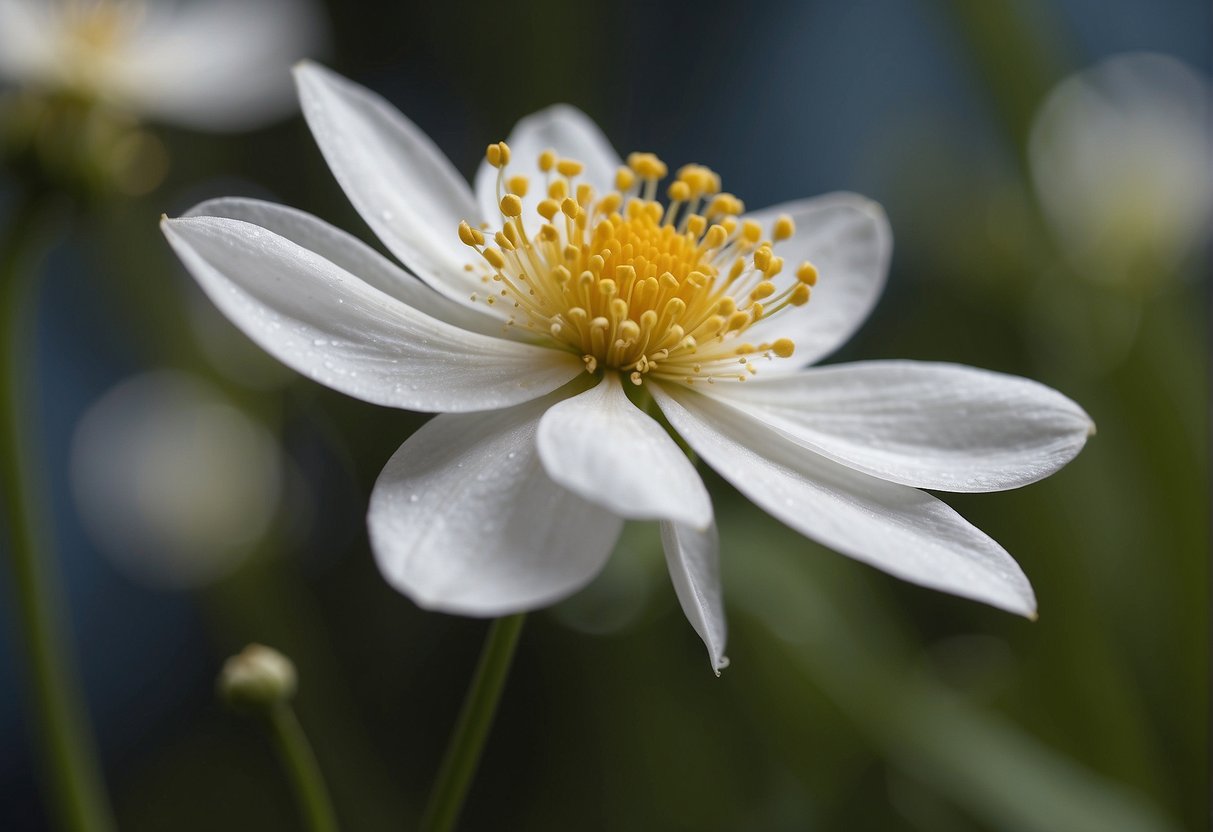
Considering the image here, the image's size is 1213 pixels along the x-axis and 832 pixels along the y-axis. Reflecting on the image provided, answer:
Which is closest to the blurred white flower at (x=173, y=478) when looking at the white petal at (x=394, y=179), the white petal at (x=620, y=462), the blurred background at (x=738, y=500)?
the blurred background at (x=738, y=500)

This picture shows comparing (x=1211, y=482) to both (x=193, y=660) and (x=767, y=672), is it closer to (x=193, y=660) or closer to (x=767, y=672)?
(x=767, y=672)

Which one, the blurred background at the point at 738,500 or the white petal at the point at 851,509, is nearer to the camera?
the white petal at the point at 851,509

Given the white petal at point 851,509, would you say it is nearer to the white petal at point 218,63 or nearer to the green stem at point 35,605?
the green stem at point 35,605

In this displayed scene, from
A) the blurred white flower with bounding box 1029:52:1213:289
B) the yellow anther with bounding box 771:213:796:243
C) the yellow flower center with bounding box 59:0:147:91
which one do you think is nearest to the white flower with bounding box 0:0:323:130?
the yellow flower center with bounding box 59:0:147:91

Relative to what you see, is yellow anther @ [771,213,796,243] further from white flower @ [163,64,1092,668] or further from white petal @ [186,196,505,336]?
white petal @ [186,196,505,336]

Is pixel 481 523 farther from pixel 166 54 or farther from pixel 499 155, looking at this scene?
pixel 166 54

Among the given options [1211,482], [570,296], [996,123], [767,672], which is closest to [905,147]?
[996,123]
